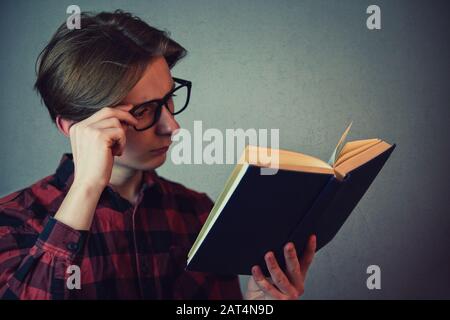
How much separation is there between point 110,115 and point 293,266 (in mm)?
496

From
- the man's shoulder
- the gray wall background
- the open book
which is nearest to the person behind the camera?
the open book

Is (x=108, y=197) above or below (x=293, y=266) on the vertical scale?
above

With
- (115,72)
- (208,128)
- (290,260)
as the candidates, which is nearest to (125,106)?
(115,72)

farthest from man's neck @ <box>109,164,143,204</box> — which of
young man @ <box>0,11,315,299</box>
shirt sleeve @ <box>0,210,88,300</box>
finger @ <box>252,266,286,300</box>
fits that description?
finger @ <box>252,266,286,300</box>

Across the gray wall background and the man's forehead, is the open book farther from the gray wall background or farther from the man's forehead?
the gray wall background

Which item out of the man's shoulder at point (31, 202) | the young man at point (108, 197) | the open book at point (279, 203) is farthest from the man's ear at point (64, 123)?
the open book at point (279, 203)

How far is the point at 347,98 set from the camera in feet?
5.74

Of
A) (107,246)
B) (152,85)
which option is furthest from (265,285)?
(152,85)

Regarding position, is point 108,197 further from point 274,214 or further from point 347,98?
point 347,98

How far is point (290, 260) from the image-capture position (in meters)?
0.95

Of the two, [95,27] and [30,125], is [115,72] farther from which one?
[30,125]

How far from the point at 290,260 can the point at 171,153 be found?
837 millimetres

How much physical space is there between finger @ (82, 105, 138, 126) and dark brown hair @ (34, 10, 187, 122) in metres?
0.10

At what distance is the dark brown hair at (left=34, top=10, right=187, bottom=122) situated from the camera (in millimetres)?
1107
